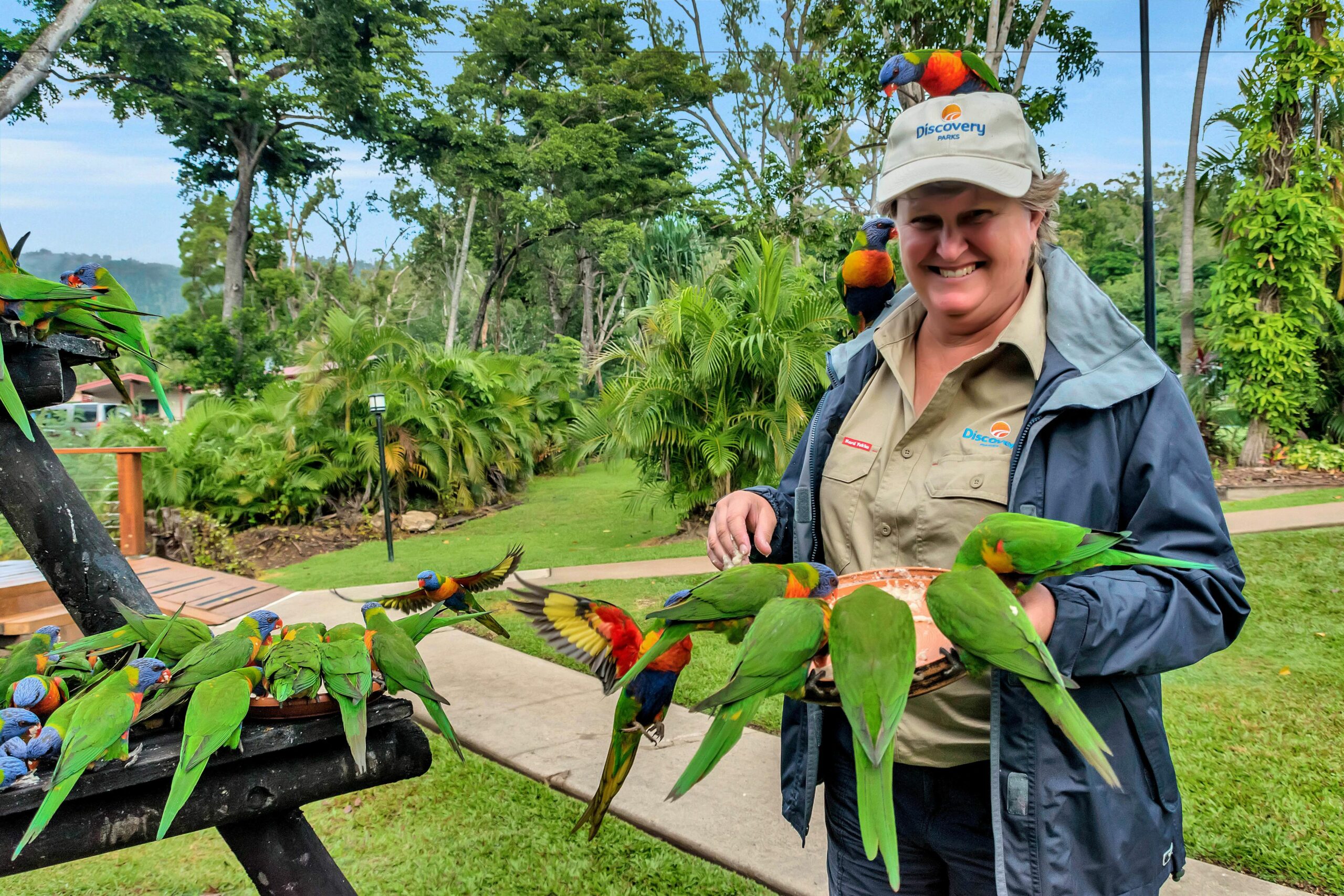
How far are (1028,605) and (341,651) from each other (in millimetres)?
1059

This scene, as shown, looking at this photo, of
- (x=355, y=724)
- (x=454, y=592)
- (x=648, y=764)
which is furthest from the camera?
(x=648, y=764)

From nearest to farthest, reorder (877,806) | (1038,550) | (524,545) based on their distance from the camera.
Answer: (877,806) → (1038,550) → (524,545)

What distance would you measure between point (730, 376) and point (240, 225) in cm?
1666

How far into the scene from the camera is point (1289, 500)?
24.4 feet

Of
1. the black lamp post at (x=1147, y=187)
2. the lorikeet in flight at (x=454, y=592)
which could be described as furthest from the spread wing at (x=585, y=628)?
the black lamp post at (x=1147, y=187)

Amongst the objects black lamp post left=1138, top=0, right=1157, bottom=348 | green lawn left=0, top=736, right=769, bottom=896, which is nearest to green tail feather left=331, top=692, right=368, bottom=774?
green lawn left=0, top=736, right=769, bottom=896

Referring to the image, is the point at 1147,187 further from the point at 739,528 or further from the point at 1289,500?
the point at 739,528

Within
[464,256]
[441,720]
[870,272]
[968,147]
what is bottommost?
[441,720]

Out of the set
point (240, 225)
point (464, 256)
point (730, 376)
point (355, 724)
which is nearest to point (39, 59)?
point (240, 225)

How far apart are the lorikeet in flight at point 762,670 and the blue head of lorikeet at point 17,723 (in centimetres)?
95

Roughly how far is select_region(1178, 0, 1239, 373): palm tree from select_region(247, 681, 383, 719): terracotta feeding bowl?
11957mm

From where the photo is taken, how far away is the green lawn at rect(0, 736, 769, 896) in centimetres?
246

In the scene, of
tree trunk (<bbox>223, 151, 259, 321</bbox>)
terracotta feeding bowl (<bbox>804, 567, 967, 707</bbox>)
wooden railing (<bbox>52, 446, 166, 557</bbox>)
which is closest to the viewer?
terracotta feeding bowl (<bbox>804, 567, 967, 707</bbox>)

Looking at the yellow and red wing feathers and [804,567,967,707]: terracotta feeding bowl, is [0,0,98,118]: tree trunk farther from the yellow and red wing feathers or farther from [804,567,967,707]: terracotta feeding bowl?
[804,567,967,707]: terracotta feeding bowl
